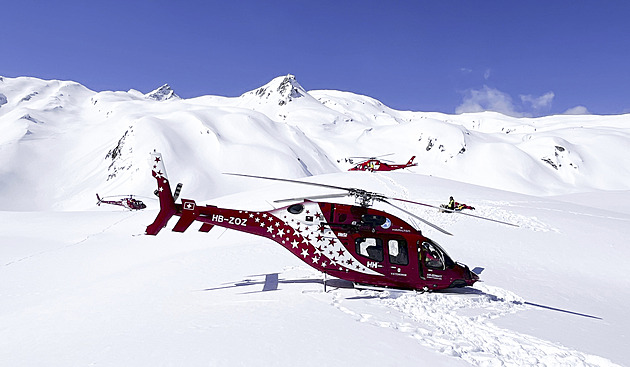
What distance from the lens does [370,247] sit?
30.7 ft

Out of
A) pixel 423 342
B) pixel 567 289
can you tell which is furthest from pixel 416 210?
pixel 423 342

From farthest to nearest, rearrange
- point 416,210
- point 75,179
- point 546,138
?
1. point 546,138
2. point 75,179
3. point 416,210

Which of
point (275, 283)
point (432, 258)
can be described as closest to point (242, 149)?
point (275, 283)

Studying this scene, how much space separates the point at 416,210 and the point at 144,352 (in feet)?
62.2

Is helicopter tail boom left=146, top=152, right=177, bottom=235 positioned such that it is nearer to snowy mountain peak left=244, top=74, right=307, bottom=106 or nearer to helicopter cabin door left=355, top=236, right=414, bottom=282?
helicopter cabin door left=355, top=236, right=414, bottom=282

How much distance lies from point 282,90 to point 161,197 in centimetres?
14413

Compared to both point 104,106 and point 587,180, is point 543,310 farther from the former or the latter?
point 104,106

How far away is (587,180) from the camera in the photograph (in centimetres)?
8181

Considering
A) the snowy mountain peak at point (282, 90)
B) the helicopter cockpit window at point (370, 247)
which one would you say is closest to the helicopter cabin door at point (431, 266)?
the helicopter cockpit window at point (370, 247)

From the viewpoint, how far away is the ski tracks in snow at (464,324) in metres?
6.36

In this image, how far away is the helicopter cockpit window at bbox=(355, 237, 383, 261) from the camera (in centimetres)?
927

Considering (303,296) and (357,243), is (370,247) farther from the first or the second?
(303,296)

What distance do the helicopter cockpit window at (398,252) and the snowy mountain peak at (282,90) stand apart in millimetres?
137407

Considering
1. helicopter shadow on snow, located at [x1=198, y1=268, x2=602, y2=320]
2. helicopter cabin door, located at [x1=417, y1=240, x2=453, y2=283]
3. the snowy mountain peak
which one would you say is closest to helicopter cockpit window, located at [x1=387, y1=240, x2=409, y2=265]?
helicopter cabin door, located at [x1=417, y1=240, x2=453, y2=283]
